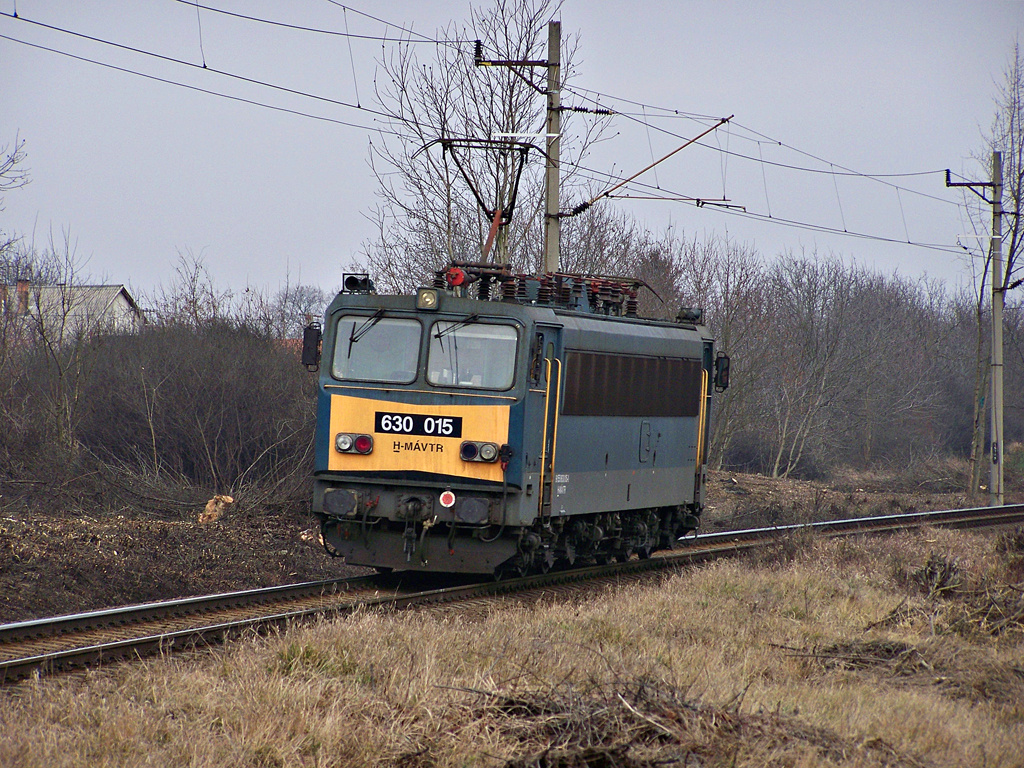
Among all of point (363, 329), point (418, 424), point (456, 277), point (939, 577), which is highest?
point (456, 277)

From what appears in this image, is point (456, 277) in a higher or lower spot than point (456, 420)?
higher

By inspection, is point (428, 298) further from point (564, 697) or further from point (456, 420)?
point (564, 697)

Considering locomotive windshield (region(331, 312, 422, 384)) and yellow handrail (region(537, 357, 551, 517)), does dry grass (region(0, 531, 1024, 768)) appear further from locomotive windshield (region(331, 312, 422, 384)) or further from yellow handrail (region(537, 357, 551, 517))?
locomotive windshield (region(331, 312, 422, 384))

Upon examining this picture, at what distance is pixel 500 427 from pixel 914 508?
59.2ft

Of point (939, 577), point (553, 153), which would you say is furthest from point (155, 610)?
point (553, 153)

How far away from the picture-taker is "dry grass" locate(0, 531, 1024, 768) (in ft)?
17.6

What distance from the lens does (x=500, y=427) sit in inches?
449

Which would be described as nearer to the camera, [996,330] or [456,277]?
[456,277]

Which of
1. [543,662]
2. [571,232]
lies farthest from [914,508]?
[543,662]

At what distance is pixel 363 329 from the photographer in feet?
39.2

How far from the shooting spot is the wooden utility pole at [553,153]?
16.9 meters

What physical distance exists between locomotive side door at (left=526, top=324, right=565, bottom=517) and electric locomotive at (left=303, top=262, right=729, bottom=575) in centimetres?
2

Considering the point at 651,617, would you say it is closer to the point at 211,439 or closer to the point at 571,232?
the point at 211,439

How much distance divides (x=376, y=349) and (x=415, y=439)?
Result: 111 cm
